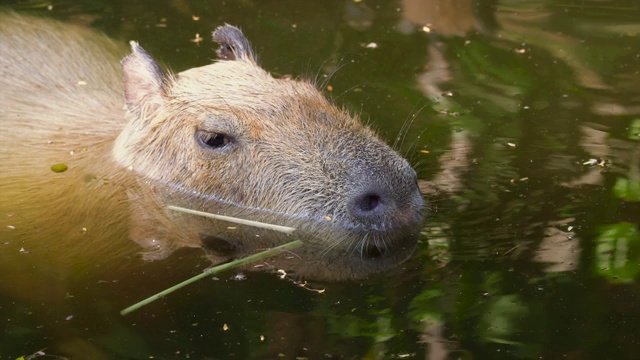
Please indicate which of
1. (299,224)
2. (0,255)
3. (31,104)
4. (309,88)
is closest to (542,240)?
(299,224)

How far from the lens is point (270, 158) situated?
15.8ft

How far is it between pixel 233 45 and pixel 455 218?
1.59 meters

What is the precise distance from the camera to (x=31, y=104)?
5.75 meters

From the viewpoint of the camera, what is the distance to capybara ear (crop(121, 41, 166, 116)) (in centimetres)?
527

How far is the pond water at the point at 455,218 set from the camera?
3.79 m

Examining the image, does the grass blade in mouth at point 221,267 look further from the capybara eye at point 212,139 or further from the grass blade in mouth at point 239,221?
the capybara eye at point 212,139

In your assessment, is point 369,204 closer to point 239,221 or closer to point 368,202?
point 368,202

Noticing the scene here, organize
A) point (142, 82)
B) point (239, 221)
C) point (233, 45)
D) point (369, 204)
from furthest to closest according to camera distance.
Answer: point (233, 45) < point (142, 82) < point (239, 221) < point (369, 204)

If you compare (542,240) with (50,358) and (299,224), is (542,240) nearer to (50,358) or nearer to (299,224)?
(299,224)

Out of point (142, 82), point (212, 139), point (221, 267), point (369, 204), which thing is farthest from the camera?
point (142, 82)

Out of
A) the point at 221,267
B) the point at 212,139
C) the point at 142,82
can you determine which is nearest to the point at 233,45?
the point at 142,82

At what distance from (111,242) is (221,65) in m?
1.08

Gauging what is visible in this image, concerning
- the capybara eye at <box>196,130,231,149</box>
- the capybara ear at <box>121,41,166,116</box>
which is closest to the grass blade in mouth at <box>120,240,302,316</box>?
the capybara eye at <box>196,130,231,149</box>

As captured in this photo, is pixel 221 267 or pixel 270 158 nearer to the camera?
pixel 221 267
